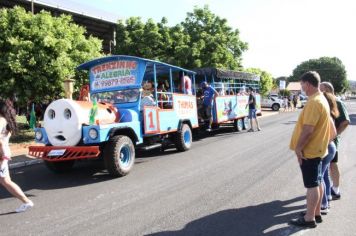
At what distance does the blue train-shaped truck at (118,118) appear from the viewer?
808 centimetres

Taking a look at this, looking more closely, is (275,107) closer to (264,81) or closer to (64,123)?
(264,81)

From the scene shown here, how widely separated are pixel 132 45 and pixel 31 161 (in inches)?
626

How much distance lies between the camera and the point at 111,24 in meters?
33.4

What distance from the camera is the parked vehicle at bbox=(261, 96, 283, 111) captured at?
128 ft

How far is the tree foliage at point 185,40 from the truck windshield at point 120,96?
15.1m

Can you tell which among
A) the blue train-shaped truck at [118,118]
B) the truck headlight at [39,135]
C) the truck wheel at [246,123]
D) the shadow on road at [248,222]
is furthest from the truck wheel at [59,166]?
the truck wheel at [246,123]

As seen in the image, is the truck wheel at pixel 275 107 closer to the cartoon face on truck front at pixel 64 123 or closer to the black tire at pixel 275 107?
the black tire at pixel 275 107

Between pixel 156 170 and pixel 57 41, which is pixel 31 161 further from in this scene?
pixel 57 41

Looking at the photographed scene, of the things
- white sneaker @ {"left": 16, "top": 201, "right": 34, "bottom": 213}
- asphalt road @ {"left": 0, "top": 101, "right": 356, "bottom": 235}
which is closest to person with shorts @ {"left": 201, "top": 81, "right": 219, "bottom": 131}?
asphalt road @ {"left": 0, "top": 101, "right": 356, "bottom": 235}

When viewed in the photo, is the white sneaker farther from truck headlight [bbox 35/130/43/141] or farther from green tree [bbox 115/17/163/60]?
green tree [bbox 115/17/163/60]

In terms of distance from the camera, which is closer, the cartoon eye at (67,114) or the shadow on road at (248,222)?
the shadow on road at (248,222)

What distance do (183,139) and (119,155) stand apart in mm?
3579

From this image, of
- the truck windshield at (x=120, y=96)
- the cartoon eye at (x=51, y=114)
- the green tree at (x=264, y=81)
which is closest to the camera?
the cartoon eye at (x=51, y=114)

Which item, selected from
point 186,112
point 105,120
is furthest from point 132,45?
point 105,120
